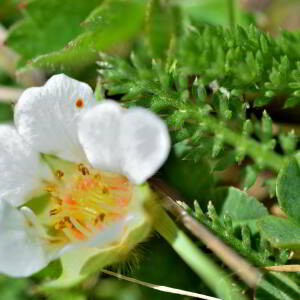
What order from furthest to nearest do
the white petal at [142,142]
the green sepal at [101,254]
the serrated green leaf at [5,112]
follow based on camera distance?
the serrated green leaf at [5,112] → the green sepal at [101,254] → the white petal at [142,142]

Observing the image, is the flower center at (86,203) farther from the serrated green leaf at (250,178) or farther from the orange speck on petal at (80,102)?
the serrated green leaf at (250,178)

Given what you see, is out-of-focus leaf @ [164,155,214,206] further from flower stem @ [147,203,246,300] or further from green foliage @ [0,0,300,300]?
flower stem @ [147,203,246,300]

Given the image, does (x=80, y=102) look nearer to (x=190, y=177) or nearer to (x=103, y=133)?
(x=103, y=133)

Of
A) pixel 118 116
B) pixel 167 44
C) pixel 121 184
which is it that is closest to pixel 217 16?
pixel 167 44

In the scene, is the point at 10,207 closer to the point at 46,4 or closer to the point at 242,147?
the point at 242,147

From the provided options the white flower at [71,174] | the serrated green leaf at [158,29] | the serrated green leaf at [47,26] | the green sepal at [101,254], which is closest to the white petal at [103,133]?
the white flower at [71,174]

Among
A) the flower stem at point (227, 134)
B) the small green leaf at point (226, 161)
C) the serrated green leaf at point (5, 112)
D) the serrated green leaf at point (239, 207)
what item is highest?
the flower stem at point (227, 134)

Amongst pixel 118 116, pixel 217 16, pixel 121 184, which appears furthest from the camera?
pixel 217 16

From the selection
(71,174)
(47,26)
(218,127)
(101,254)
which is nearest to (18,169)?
(71,174)
